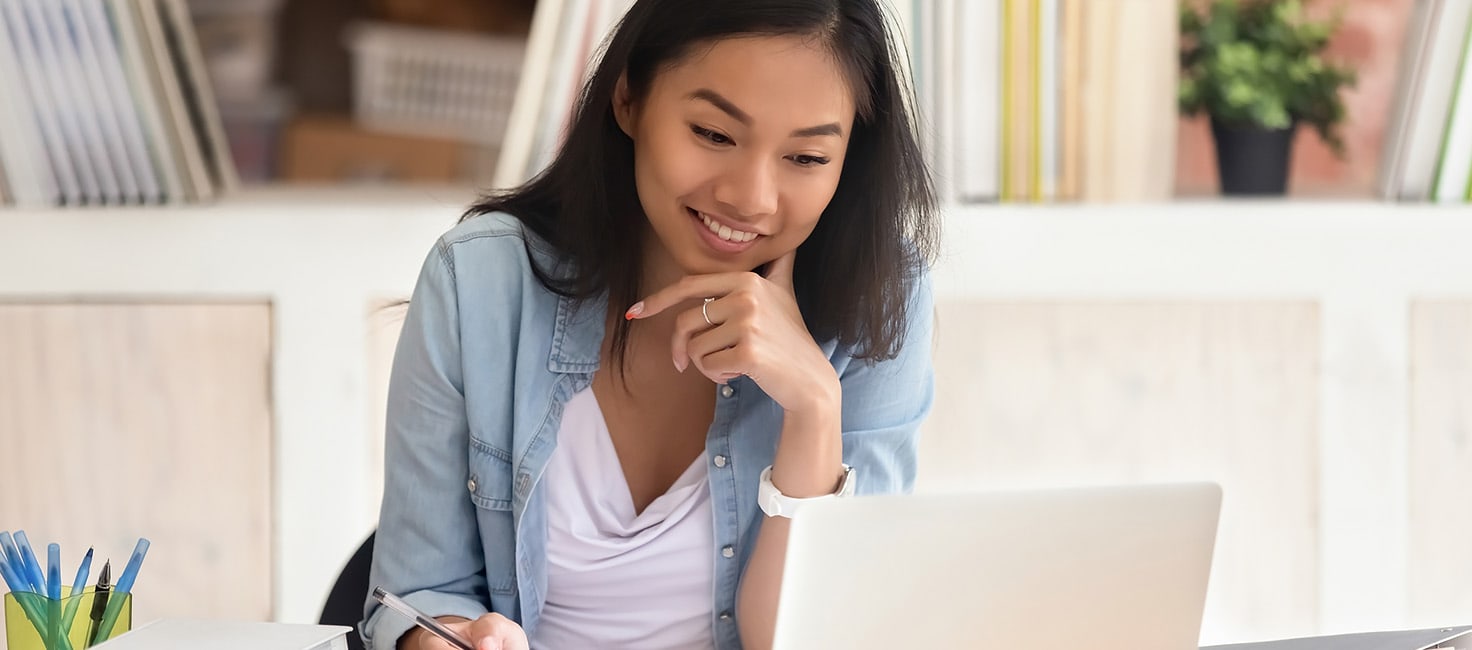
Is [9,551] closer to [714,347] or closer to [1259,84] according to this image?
[714,347]

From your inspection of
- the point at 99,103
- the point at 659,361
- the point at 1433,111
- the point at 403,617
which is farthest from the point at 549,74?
the point at 1433,111

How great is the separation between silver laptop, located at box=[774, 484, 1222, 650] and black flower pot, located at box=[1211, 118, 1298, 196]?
4.16 feet

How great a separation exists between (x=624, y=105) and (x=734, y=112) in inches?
5.7

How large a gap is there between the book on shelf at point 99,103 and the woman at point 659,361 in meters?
0.72

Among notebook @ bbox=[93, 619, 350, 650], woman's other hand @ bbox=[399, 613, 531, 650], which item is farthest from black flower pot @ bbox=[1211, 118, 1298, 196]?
notebook @ bbox=[93, 619, 350, 650]

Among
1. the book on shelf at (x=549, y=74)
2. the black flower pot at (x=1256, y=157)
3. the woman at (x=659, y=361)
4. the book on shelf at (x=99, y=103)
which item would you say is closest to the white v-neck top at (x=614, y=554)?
the woman at (x=659, y=361)

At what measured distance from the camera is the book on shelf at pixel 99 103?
5.58 ft

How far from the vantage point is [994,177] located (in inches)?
71.7

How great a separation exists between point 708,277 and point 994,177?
0.82 metres

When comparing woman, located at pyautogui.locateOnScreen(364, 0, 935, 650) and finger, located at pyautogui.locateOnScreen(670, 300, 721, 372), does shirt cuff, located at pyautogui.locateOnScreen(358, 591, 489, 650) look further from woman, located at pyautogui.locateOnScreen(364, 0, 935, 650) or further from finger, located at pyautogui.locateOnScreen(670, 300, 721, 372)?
finger, located at pyautogui.locateOnScreen(670, 300, 721, 372)

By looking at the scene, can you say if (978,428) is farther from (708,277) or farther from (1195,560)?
(1195,560)

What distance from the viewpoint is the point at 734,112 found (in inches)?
40.8

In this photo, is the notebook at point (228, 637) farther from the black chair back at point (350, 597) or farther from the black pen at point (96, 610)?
the black chair back at point (350, 597)

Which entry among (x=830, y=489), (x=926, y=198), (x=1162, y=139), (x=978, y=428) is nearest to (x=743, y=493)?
(x=830, y=489)
